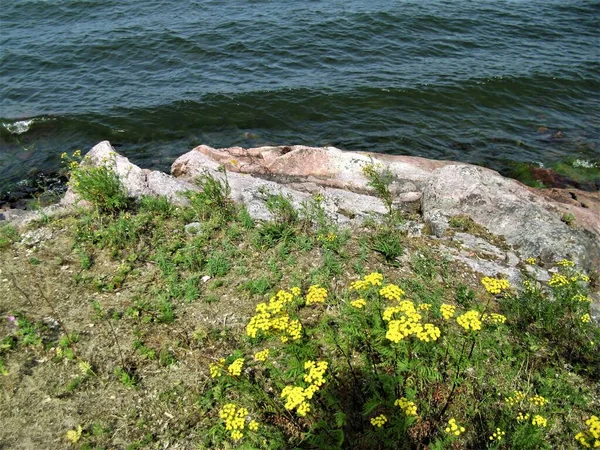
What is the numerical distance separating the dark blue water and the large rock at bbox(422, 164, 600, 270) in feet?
16.0

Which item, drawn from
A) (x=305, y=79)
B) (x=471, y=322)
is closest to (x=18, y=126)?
(x=305, y=79)

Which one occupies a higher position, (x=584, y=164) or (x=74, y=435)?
(x=74, y=435)

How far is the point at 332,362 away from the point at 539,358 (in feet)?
8.29

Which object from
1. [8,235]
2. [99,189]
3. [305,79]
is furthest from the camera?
[305,79]

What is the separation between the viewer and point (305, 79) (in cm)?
1772

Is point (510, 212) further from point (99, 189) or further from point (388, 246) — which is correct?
→ point (99, 189)

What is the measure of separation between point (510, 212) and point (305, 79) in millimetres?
11710

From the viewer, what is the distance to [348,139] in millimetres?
14656

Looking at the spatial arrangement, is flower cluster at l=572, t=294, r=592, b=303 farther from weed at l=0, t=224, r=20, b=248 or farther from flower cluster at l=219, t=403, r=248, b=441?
weed at l=0, t=224, r=20, b=248

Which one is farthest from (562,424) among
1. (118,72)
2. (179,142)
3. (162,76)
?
(118,72)

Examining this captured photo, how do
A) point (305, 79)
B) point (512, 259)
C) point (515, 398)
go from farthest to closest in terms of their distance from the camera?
point (305, 79)
point (512, 259)
point (515, 398)

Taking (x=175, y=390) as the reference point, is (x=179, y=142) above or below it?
below

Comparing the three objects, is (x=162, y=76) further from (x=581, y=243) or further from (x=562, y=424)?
(x=562, y=424)

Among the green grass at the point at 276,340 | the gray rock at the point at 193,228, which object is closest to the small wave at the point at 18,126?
the green grass at the point at 276,340
